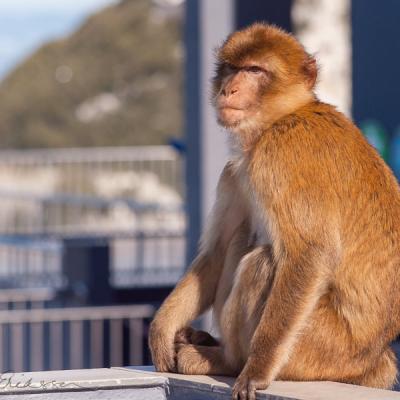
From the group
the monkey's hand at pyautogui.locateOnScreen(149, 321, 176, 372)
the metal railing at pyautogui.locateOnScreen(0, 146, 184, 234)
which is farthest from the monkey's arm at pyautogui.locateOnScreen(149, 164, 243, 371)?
the metal railing at pyautogui.locateOnScreen(0, 146, 184, 234)

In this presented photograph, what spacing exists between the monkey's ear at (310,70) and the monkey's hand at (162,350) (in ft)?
3.10

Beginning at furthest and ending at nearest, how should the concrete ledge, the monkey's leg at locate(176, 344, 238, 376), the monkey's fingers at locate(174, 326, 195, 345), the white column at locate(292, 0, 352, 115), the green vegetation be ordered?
the green vegetation < the white column at locate(292, 0, 352, 115) < the monkey's fingers at locate(174, 326, 195, 345) < the monkey's leg at locate(176, 344, 238, 376) < the concrete ledge

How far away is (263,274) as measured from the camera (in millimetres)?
3836

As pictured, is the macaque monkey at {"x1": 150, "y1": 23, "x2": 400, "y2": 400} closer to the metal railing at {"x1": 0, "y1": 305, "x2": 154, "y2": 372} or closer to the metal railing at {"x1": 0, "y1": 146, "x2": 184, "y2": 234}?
the metal railing at {"x1": 0, "y1": 305, "x2": 154, "y2": 372}

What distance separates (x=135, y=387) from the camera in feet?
12.7

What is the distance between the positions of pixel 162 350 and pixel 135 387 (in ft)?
0.93

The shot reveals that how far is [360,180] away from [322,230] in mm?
214

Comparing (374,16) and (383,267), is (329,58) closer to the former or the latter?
(374,16)

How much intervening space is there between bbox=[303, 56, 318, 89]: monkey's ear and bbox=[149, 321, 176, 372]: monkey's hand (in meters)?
0.94

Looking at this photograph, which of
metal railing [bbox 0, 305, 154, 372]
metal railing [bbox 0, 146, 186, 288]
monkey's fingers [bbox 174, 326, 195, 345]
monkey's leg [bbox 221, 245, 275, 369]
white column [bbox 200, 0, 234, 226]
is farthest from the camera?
metal railing [bbox 0, 146, 186, 288]

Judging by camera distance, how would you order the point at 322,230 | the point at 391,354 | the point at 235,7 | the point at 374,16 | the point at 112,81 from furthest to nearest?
1. the point at 112,81
2. the point at 235,7
3. the point at 374,16
4. the point at 391,354
5. the point at 322,230

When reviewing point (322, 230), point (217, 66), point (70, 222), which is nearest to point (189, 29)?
point (217, 66)

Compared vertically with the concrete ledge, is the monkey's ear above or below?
above

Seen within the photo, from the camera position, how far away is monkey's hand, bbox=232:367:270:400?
11.9 ft
